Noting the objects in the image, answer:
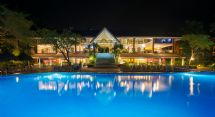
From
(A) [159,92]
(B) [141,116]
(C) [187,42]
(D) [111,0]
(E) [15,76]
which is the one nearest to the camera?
(B) [141,116]

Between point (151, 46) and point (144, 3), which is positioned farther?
point (144, 3)

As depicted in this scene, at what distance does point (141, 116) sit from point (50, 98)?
5.27m

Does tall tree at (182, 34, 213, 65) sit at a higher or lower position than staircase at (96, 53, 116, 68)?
higher

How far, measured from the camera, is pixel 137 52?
3791cm

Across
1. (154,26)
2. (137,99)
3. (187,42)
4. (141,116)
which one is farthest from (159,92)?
(154,26)

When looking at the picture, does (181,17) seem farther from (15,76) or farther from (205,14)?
(15,76)

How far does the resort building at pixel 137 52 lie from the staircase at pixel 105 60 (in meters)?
3.56

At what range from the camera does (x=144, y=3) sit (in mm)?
43781

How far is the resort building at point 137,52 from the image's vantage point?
36469 mm

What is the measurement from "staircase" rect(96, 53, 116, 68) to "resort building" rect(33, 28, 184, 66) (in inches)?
140

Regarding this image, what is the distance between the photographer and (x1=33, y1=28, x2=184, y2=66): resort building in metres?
36.5

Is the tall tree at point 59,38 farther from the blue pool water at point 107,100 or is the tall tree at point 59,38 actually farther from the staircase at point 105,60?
the blue pool water at point 107,100

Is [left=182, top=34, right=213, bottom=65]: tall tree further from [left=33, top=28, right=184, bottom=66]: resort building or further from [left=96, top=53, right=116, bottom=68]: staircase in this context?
[left=96, top=53, right=116, bottom=68]: staircase

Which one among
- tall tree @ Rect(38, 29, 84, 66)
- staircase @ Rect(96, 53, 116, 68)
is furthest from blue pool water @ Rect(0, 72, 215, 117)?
tall tree @ Rect(38, 29, 84, 66)
